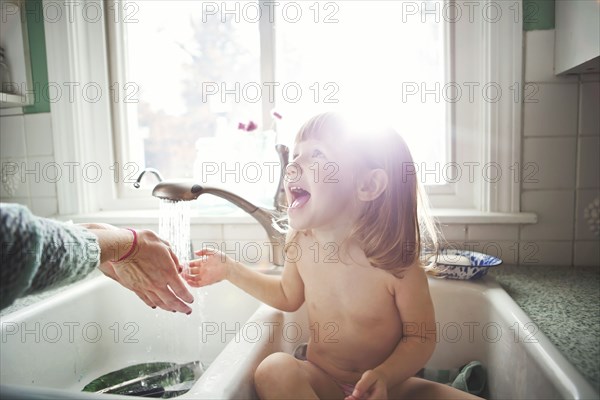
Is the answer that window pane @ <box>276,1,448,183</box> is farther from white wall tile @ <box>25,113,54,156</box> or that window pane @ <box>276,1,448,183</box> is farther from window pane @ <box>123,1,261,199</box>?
white wall tile @ <box>25,113,54,156</box>

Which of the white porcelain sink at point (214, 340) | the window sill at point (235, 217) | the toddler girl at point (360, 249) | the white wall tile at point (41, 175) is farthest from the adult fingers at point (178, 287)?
the white wall tile at point (41, 175)

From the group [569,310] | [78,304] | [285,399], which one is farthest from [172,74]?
[569,310]

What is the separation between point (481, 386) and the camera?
79 centimetres

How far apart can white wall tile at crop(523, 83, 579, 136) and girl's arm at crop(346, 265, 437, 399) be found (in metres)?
0.57

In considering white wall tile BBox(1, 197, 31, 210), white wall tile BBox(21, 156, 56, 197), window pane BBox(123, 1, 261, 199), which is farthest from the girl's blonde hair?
white wall tile BBox(1, 197, 31, 210)

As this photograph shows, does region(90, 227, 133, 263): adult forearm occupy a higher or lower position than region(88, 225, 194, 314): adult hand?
higher

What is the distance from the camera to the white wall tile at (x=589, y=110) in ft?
3.22

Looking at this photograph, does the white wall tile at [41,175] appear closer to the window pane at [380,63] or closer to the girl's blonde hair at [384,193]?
the window pane at [380,63]

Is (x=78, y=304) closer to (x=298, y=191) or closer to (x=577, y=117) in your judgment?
(x=298, y=191)

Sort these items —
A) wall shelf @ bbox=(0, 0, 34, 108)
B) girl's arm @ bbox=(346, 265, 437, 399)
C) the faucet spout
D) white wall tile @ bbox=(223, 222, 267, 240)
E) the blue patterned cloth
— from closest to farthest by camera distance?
the blue patterned cloth < girl's arm @ bbox=(346, 265, 437, 399) < the faucet spout < white wall tile @ bbox=(223, 222, 267, 240) < wall shelf @ bbox=(0, 0, 34, 108)

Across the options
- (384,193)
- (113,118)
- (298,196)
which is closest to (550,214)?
Answer: (384,193)

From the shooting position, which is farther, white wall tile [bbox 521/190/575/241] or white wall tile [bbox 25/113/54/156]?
white wall tile [bbox 25/113/54/156]

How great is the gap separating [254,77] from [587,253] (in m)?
1.00

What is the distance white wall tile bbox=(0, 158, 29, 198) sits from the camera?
131 cm
